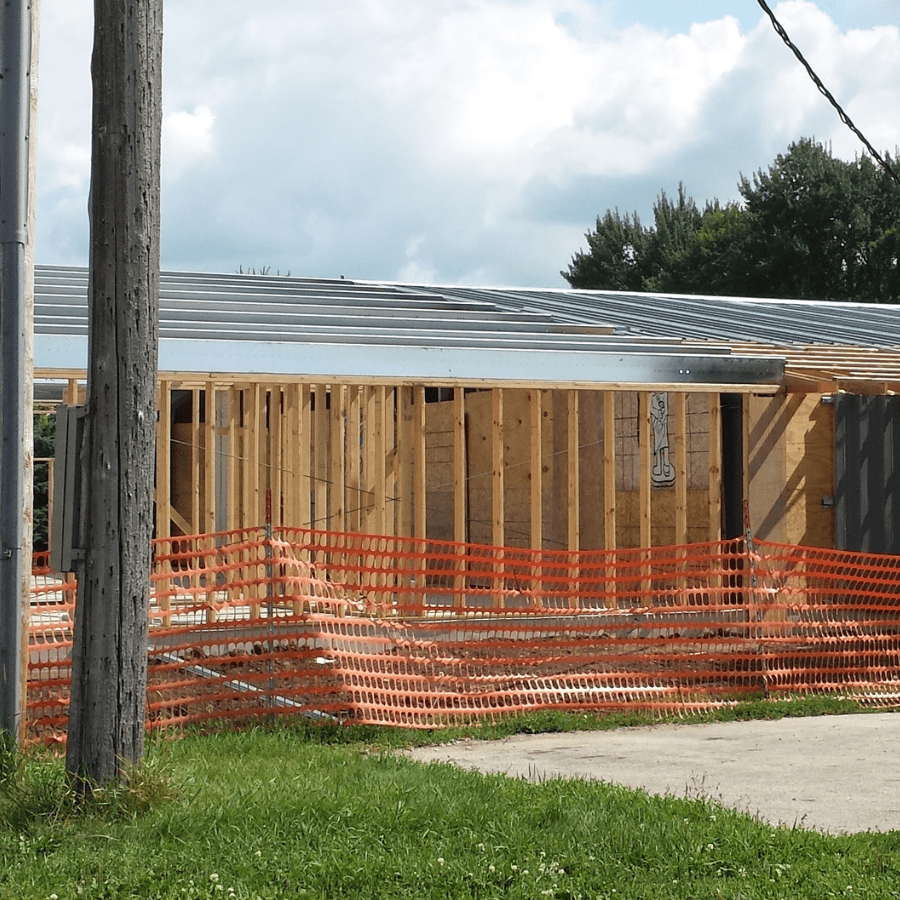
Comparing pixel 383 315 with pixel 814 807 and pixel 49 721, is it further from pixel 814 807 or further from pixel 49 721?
pixel 814 807

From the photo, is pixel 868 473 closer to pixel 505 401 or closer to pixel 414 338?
pixel 414 338

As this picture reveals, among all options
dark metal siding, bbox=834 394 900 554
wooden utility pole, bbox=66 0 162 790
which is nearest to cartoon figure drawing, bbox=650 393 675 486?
dark metal siding, bbox=834 394 900 554

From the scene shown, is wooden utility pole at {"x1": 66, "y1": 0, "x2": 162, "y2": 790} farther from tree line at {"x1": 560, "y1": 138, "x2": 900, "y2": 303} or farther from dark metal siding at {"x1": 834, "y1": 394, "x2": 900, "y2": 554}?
tree line at {"x1": 560, "y1": 138, "x2": 900, "y2": 303}

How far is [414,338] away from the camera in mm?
13648

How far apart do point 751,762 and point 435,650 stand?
319 centimetres

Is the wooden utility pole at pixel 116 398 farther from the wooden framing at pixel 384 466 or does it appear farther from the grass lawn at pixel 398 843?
the wooden framing at pixel 384 466

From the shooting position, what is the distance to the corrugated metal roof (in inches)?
488

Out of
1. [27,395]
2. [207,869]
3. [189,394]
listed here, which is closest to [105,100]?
[27,395]

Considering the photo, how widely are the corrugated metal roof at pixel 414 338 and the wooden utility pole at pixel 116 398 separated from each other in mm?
5310

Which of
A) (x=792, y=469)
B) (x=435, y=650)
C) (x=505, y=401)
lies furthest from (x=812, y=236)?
(x=435, y=650)

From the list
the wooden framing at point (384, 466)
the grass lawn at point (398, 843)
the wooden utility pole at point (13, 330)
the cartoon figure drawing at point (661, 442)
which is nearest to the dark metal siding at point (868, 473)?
the wooden framing at point (384, 466)

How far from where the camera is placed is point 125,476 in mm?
6488

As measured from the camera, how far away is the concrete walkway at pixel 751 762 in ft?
23.1

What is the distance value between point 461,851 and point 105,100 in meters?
3.83
